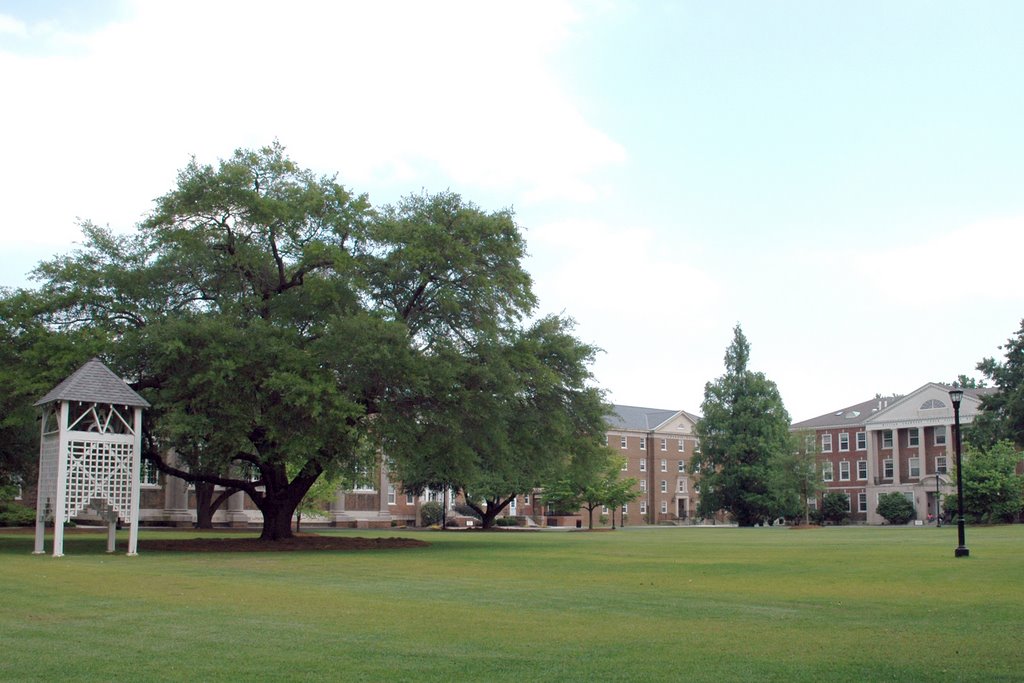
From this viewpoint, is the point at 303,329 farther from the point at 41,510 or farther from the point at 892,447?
the point at 892,447

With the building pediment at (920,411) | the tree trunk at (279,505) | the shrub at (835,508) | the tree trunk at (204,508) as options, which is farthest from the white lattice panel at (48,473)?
the building pediment at (920,411)

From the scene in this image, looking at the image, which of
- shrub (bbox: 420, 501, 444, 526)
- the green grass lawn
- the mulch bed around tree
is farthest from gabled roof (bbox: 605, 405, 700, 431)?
the green grass lawn

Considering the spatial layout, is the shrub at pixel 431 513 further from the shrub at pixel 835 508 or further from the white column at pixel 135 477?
the white column at pixel 135 477

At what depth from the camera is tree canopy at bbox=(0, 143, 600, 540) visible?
31.2 m

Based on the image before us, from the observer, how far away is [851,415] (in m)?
114

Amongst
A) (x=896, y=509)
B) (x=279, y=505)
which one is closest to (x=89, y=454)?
(x=279, y=505)

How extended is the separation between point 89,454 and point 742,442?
224 feet

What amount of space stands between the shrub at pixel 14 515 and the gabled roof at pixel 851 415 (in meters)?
83.4

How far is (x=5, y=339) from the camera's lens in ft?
105

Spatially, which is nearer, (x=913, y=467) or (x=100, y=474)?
(x=100, y=474)

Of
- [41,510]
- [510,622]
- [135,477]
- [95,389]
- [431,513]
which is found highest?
[95,389]

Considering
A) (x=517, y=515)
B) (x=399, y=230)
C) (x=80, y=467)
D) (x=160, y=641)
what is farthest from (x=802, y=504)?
(x=160, y=641)

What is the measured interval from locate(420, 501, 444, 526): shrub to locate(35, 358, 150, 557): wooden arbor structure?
5384 centimetres

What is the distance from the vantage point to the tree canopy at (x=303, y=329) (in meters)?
31.2
